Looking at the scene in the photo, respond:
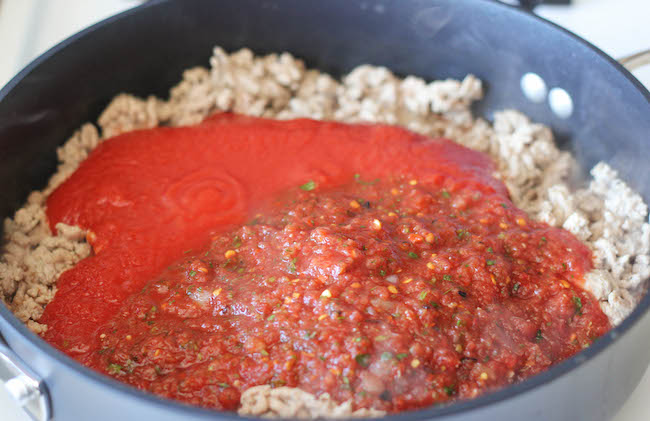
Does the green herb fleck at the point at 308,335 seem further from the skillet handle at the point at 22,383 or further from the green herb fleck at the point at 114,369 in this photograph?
the skillet handle at the point at 22,383

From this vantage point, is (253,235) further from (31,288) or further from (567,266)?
(567,266)

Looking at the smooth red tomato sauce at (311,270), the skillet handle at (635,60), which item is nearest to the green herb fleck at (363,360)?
the smooth red tomato sauce at (311,270)

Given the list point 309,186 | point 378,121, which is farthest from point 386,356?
point 378,121

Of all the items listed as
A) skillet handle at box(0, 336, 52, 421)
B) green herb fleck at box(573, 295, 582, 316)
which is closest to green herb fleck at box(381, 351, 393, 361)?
green herb fleck at box(573, 295, 582, 316)

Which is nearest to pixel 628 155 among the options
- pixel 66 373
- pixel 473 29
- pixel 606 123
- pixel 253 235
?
pixel 606 123

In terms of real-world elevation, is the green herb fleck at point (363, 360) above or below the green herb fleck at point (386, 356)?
below

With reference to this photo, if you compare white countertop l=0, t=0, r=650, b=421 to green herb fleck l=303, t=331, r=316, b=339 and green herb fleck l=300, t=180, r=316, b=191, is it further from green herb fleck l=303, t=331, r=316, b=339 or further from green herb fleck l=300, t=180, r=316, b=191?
green herb fleck l=303, t=331, r=316, b=339

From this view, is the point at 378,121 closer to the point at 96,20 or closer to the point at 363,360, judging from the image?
the point at 363,360
